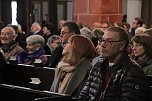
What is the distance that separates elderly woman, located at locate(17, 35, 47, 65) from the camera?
7.77 m

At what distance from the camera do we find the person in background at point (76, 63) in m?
5.36

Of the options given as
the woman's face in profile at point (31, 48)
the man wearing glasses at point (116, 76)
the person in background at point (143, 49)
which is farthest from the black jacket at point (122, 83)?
the woman's face in profile at point (31, 48)

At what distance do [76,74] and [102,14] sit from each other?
762cm

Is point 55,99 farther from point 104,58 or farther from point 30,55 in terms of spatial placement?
point 30,55

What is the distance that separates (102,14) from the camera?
12.9 m

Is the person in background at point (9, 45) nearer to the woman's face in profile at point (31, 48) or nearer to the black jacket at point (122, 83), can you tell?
the woman's face in profile at point (31, 48)

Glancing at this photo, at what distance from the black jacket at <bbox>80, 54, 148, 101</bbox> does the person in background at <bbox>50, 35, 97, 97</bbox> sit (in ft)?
2.78

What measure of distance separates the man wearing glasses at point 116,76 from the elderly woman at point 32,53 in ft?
10.5

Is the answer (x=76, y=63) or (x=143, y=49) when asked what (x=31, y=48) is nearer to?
(x=76, y=63)

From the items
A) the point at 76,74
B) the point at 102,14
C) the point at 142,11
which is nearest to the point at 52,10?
the point at 142,11

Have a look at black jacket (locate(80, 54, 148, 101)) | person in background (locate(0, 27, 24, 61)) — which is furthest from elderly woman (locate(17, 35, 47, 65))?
black jacket (locate(80, 54, 148, 101))

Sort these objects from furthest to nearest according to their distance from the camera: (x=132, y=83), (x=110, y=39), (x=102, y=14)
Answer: (x=102, y=14), (x=110, y=39), (x=132, y=83)

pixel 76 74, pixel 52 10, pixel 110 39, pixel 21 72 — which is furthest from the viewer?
pixel 52 10

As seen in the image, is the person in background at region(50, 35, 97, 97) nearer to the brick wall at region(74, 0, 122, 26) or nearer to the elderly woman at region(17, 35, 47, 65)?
the elderly woman at region(17, 35, 47, 65)
